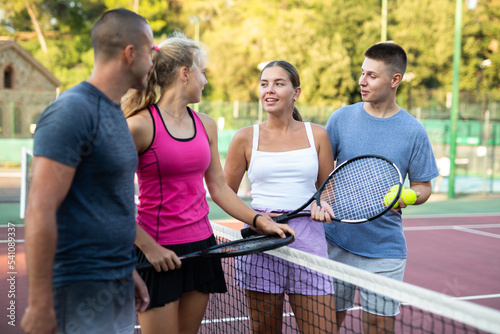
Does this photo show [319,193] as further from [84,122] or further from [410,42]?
[410,42]

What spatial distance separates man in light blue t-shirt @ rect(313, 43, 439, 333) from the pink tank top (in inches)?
38.2

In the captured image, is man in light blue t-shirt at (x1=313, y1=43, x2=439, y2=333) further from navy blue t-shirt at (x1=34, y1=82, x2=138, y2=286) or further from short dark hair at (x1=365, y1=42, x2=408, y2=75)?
navy blue t-shirt at (x1=34, y1=82, x2=138, y2=286)

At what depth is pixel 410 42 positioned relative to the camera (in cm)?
3659

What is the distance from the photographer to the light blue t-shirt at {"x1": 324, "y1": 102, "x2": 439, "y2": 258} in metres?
2.96

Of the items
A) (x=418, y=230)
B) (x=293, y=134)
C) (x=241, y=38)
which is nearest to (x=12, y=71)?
Result: (x=241, y=38)

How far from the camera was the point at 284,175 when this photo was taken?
287 centimetres

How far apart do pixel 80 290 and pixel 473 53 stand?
40.9 metres

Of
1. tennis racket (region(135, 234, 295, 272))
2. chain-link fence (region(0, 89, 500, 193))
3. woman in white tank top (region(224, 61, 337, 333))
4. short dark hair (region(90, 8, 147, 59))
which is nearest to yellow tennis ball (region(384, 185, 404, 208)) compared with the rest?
woman in white tank top (region(224, 61, 337, 333))

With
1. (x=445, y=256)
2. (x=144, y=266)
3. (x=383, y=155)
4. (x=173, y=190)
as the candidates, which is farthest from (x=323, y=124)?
(x=144, y=266)

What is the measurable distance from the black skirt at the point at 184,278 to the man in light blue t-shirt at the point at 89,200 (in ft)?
1.20

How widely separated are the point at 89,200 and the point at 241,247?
36.4 inches

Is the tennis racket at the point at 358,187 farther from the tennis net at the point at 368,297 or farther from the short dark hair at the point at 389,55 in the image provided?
the short dark hair at the point at 389,55

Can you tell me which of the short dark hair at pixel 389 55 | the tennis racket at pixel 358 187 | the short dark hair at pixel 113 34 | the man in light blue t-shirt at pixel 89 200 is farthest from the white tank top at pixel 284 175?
the short dark hair at pixel 113 34

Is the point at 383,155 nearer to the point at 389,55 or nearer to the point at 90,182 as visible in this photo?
the point at 389,55
